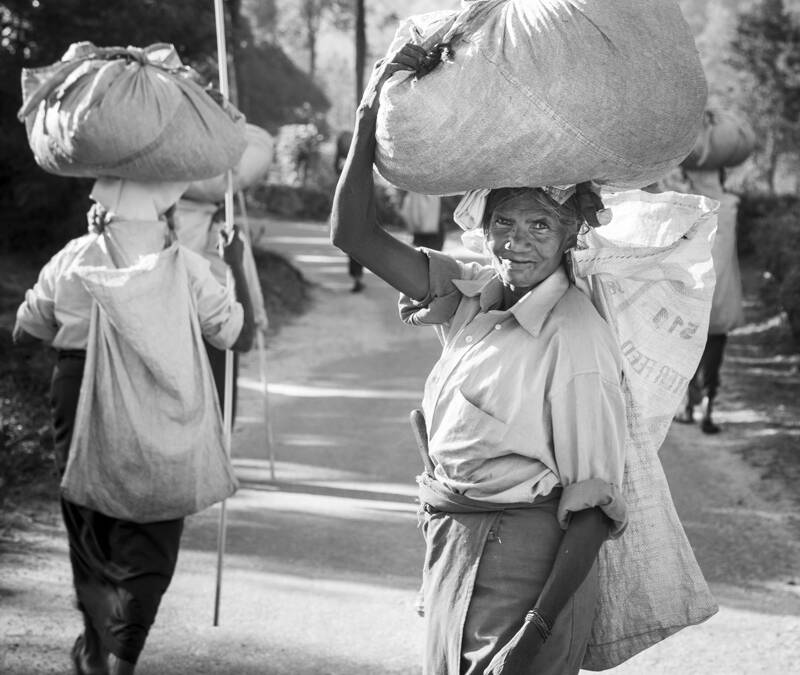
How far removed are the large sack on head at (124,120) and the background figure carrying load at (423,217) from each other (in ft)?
27.1

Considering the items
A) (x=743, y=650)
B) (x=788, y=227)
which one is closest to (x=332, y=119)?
(x=788, y=227)

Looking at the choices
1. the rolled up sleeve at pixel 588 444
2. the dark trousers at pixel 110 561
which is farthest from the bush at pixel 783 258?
the rolled up sleeve at pixel 588 444

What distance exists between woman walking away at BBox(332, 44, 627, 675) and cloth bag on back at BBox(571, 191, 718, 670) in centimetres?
11

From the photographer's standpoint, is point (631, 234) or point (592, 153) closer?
point (592, 153)

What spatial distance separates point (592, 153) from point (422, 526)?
1.09 meters

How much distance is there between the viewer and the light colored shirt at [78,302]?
4.46 metres

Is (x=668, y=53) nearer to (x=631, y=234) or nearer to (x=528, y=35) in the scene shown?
(x=528, y=35)

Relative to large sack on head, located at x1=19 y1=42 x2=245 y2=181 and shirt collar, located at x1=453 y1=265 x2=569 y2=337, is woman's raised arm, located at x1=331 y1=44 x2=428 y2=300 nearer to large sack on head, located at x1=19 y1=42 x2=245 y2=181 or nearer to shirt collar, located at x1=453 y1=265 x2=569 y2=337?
shirt collar, located at x1=453 y1=265 x2=569 y2=337

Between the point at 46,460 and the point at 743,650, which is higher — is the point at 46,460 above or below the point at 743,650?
below

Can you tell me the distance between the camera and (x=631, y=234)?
3250 mm

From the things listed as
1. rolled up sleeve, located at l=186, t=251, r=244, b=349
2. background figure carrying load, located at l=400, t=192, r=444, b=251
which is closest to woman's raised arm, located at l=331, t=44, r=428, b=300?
rolled up sleeve, located at l=186, t=251, r=244, b=349

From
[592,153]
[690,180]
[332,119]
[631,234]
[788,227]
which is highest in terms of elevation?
[592,153]

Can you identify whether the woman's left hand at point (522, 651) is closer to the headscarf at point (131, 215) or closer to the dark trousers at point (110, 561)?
the dark trousers at point (110, 561)

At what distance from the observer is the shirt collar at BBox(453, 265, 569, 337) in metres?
2.90
